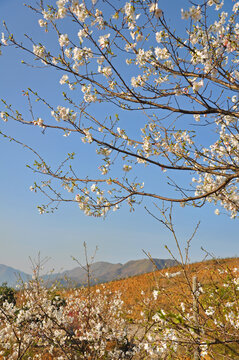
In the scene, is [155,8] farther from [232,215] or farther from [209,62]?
[232,215]

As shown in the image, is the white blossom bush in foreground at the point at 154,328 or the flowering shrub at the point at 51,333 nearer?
the white blossom bush in foreground at the point at 154,328

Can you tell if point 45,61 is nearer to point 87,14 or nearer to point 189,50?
point 87,14

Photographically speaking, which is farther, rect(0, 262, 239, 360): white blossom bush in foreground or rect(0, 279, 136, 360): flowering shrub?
rect(0, 279, 136, 360): flowering shrub

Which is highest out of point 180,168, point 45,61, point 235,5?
point 235,5

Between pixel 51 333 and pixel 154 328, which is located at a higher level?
pixel 154 328

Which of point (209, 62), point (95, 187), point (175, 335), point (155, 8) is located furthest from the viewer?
point (95, 187)

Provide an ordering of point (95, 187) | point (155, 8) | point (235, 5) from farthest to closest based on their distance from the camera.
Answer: point (95, 187), point (235, 5), point (155, 8)

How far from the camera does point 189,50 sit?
12.4ft

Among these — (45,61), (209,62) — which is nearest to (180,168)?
(209,62)

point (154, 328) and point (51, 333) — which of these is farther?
point (51, 333)

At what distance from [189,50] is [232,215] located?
3503 millimetres

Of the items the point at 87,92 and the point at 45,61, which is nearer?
the point at 45,61

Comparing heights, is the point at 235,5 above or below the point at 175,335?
above

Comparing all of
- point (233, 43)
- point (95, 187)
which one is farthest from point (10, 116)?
point (233, 43)
